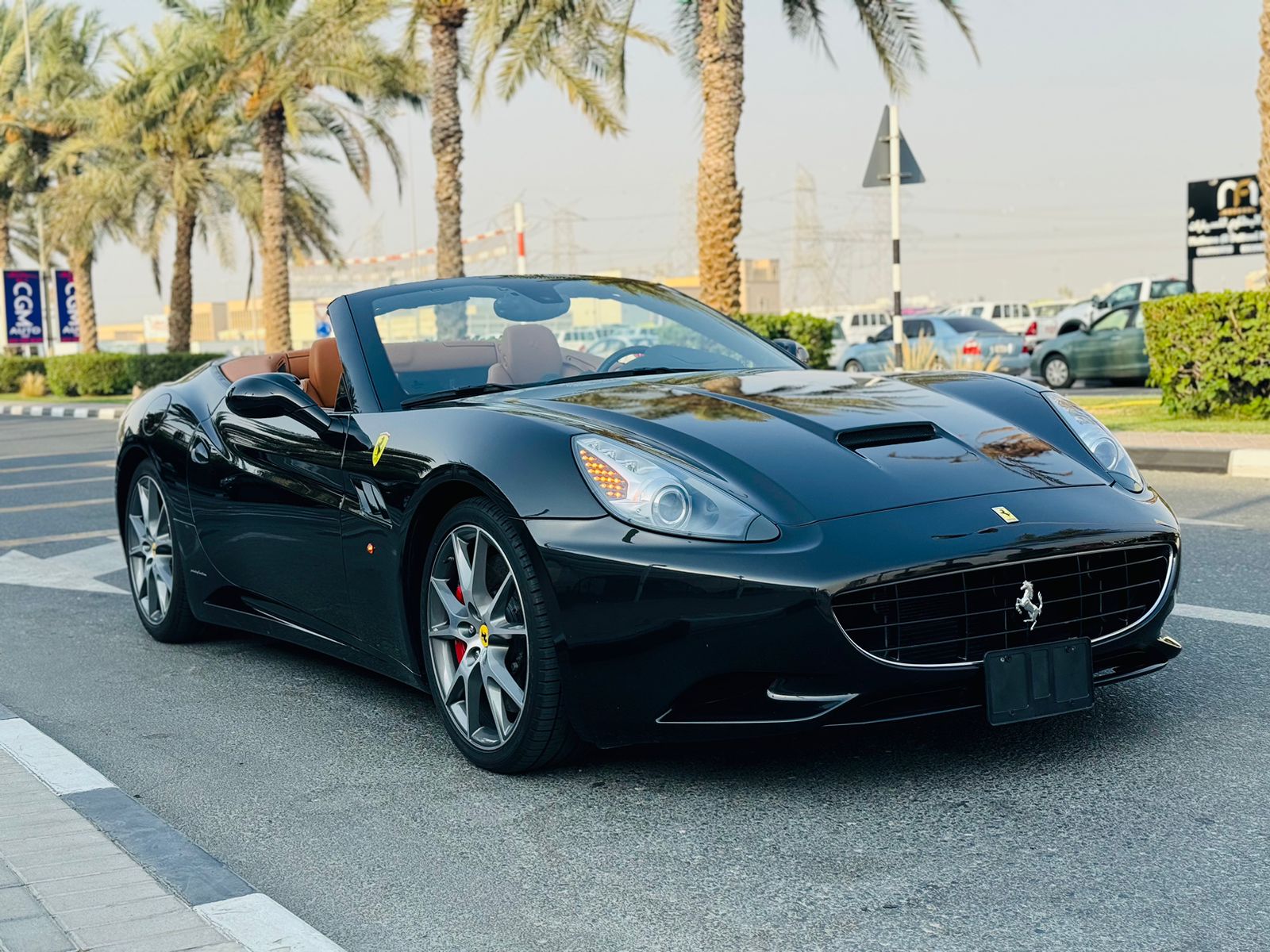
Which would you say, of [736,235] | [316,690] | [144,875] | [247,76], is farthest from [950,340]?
[144,875]

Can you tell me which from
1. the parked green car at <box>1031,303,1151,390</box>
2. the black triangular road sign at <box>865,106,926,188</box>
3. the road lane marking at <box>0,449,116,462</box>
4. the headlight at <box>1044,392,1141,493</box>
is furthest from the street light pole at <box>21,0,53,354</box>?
the headlight at <box>1044,392,1141,493</box>

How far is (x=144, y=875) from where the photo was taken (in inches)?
126

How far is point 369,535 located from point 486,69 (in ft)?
68.2

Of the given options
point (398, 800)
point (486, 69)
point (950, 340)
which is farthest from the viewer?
point (950, 340)

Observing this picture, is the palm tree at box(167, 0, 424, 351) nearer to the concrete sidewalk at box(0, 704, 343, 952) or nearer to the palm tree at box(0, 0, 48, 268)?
the palm tree at box(0, 0, 48, 268)

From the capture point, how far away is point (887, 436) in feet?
13.0

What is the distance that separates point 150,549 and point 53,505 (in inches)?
227

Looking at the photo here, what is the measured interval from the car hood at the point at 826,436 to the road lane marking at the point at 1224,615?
4.58 ft

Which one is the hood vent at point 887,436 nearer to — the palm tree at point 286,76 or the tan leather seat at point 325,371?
the tan leather seat at point 325,371

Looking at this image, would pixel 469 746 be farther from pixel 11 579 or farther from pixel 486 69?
pixel 486 69

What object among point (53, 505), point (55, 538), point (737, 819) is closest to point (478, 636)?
point (737, 819)

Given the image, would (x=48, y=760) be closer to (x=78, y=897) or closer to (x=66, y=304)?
(x=78, y=897)

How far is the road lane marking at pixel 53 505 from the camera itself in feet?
36.5

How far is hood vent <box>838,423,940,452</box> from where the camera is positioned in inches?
154
